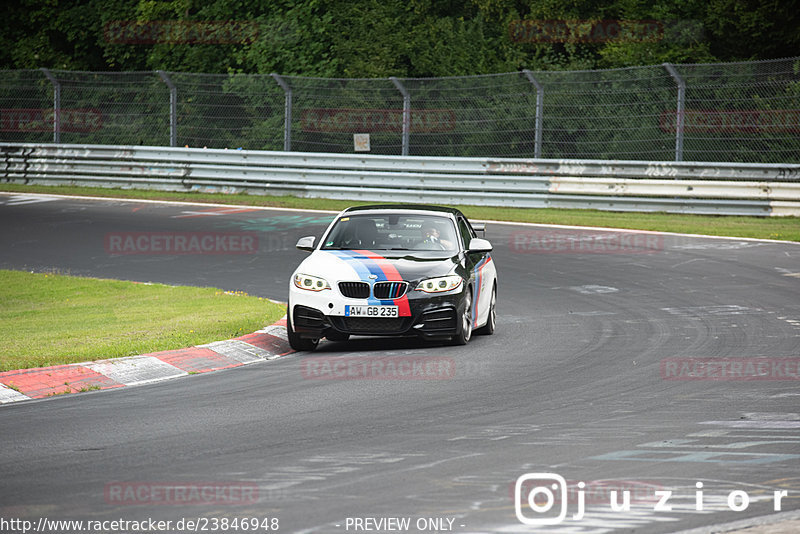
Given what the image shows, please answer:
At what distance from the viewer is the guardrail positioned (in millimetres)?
22438

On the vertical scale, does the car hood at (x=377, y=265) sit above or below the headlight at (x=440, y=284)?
above

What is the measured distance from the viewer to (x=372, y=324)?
10727 millimetres

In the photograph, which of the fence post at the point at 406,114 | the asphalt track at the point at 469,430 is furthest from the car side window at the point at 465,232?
the fence post at the point at 406,114

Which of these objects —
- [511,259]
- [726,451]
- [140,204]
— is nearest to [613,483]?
[726,451]

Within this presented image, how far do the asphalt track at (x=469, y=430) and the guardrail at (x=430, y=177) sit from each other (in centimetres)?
852

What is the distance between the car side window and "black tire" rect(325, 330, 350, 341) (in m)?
1.72

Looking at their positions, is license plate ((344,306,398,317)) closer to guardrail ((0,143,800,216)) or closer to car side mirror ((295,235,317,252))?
car side mirror ((295,235,317,252))

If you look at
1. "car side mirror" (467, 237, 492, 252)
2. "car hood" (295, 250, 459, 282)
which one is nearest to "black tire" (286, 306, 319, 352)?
"car hood" (295, 250, 459, 282)

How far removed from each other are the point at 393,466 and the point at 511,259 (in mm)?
11472

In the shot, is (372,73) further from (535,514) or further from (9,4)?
(535,514)

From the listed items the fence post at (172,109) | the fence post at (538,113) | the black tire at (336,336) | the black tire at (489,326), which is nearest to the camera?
the black tire at (336,336)

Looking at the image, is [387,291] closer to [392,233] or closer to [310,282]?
[310,282]

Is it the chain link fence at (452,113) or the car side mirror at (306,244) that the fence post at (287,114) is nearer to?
the chain link fence at (452,113)

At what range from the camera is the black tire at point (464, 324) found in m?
10.9
